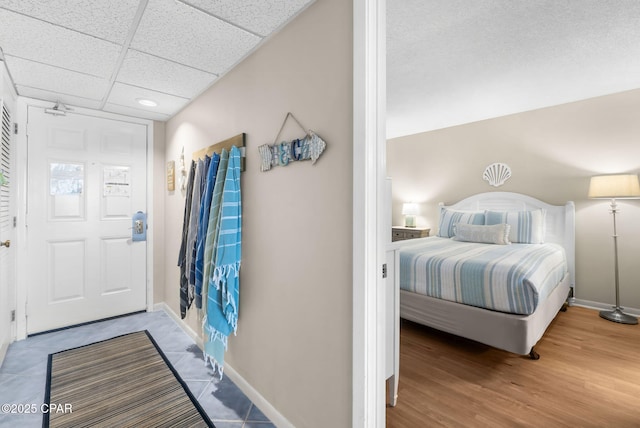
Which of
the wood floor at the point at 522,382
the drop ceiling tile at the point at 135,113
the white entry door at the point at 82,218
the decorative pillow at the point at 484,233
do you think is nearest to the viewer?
the wood floor at the point at 522,382

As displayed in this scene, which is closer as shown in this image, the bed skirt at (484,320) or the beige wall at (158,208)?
the bed skirt at (484,320)

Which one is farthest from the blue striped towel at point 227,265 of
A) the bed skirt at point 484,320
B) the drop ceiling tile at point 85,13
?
the bed skirt at point 484,320

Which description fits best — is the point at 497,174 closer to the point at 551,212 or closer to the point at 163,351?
the point at 551,212

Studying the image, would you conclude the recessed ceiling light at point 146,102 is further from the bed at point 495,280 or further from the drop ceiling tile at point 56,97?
the bed at point 495,280

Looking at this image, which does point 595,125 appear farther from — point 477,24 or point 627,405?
point 627,405

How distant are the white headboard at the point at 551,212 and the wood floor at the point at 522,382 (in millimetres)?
1129

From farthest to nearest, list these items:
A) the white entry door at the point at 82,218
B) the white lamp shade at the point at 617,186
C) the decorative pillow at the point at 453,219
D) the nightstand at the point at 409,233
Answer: the nightstand at the point at 409,233
the decorative pillow at the point at 453,219
the white lamp shade at the point at 617,186
the white entry door at the point at 82,218

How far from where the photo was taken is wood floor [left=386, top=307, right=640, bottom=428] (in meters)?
1.66

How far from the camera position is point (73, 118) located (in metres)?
2.83

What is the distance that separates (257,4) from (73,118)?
255 cm

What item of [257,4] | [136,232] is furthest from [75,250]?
[257,4]

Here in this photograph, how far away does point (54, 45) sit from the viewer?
1.74 metres

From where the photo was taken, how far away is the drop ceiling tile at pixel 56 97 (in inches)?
95.7

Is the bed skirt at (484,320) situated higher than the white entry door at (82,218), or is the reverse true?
the white entry door at (82,218)
